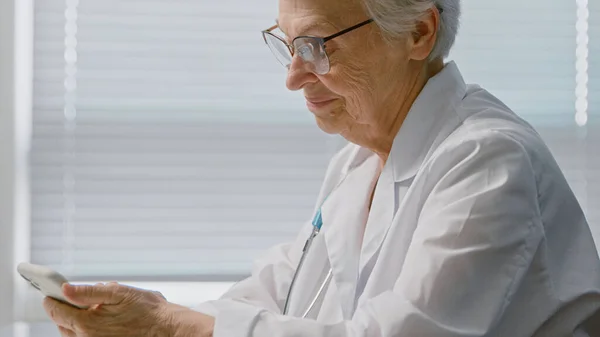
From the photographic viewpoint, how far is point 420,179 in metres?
1.41

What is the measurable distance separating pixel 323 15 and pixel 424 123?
0.89 ft

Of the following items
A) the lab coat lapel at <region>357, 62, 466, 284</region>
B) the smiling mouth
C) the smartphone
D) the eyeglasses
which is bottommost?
the smartphone

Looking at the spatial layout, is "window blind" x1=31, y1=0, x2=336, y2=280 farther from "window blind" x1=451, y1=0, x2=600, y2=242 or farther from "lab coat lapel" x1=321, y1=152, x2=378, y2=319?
"lab coat lapel" x1=321, y1=152, x2=378, y2=319

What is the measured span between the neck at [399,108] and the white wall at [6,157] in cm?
136

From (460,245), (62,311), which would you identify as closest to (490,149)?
(460,245)

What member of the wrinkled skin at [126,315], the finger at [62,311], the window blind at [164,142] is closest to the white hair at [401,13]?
the wrinkled skin at [126,315]

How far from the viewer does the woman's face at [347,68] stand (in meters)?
1.50

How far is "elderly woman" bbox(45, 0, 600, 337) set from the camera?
1228 mm

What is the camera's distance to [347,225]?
1622mm

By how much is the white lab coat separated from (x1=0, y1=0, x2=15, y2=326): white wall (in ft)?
4.43

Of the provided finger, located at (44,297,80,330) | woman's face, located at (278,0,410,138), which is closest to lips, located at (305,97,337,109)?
woman's face, located at (278,0,410,138)

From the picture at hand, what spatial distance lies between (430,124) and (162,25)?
51.0 inches

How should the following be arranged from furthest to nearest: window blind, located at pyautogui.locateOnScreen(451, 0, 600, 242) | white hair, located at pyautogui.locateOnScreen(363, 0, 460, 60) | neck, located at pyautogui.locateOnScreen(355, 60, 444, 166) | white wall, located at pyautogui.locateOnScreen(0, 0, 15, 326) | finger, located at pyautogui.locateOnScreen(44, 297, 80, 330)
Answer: window blind, located at pyautogui.locateOnScreen(451, 0, 600, 242) → white wall, located at pyautogui.locateOnScreen(0, 0, 15, 326) → neck, located at pyautogui.locateOnScreen(355, 60, 444, 166) → white hair, located at pyautogui.locateOnScreen(363, 0, 460, 60) → finger, located at pyautogui.locateOnScreen(44, 297, 80, 330)

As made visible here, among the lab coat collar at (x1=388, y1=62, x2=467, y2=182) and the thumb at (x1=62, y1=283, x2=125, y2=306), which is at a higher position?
the lab coat collar at (x1=388, y1=62, x2=467, y2=182)
